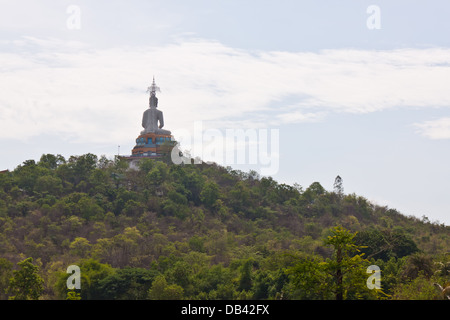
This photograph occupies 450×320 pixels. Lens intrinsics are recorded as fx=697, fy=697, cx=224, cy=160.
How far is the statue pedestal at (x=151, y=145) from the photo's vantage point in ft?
271

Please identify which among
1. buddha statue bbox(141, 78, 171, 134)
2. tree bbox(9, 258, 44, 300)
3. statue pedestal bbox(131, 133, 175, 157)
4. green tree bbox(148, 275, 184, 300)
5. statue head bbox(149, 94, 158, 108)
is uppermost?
statue head bbox(149, 94, 158, 108)

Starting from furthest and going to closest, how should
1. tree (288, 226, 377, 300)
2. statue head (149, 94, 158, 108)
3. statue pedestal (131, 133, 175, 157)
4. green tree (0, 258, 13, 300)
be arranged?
1. statue head (149, 94, 158, 108)
2. statue pedestal (131, 133, 175, 157)
3. green tree (0, 258, 13, 300)
4. tree (288, 226, 377, 300)

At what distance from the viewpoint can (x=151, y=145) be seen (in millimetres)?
82812

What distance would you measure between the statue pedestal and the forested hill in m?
1.90

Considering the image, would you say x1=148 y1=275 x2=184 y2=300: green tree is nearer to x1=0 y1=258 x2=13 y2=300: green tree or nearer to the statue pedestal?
x1=0 y1=258 x2=13 y2=300: green tree

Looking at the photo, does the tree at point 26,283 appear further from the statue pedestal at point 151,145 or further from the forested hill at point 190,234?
the statue pedestal at point 151,145

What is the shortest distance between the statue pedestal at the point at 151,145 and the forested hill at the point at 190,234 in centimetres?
190

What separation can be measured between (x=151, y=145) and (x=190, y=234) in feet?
69.9

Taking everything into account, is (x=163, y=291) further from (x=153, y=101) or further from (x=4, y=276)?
(x=153, y=101)

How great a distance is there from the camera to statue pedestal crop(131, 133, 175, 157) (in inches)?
3248

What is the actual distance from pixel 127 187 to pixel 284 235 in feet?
60.2

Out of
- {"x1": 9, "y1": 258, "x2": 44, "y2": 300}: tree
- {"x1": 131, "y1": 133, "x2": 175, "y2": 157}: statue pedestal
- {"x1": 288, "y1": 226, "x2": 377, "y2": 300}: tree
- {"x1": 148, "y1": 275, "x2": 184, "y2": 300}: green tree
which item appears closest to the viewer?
{"x1": 288, "y1": 226, "x2": 377, "y2": 300}: tree

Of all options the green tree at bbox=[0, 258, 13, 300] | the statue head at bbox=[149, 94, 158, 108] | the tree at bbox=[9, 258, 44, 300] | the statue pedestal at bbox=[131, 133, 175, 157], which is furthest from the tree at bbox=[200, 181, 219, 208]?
the tree at bbox=[9, 258, 44, 300]

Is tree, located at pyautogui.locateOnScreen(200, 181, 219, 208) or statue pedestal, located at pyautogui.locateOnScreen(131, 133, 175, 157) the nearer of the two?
tree, located at pyautogui.locateOnScreen(200, 181, 219, 208)
